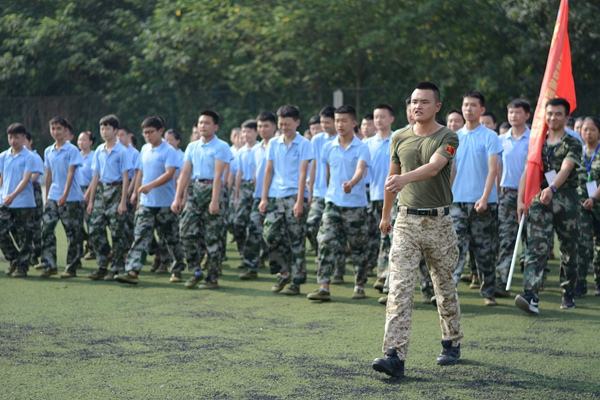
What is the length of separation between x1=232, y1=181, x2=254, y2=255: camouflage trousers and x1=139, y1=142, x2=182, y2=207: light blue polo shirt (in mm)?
1868

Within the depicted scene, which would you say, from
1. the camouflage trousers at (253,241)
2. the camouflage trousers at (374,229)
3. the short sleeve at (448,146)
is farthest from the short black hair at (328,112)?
the short sleeve at (448,146)

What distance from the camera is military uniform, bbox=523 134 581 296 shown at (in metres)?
9.34

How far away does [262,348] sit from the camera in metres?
7.91

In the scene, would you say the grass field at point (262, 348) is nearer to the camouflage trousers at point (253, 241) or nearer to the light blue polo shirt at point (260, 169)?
the camouflage trousers at point (253, 241)

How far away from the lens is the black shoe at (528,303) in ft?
30.3

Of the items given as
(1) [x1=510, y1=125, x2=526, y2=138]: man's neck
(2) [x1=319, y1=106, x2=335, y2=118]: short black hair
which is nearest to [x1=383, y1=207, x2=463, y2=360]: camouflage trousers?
(1) [x1=510, y1=125, x2=526, y2=138]: man's neck

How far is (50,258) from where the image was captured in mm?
12500

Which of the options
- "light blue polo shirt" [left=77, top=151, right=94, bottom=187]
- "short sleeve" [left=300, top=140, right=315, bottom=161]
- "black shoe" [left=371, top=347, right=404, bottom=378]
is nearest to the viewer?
"black shoe" [left=371, top=347, right=404, bottom=378]

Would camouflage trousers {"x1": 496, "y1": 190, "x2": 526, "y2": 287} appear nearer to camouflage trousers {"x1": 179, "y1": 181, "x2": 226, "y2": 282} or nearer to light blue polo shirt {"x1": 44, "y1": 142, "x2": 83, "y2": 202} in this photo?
camouflage trousers {"x1": 179, "y1": 181, "x2": 226, "y2": 282}

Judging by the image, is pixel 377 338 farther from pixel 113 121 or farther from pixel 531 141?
pixel 113 121

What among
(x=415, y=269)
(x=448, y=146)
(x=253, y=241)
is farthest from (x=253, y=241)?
(x=448, y=146)

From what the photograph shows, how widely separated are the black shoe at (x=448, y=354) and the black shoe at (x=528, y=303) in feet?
6.70

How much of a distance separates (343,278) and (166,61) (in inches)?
616

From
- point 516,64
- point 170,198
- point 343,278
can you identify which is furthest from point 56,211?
point 516,64
